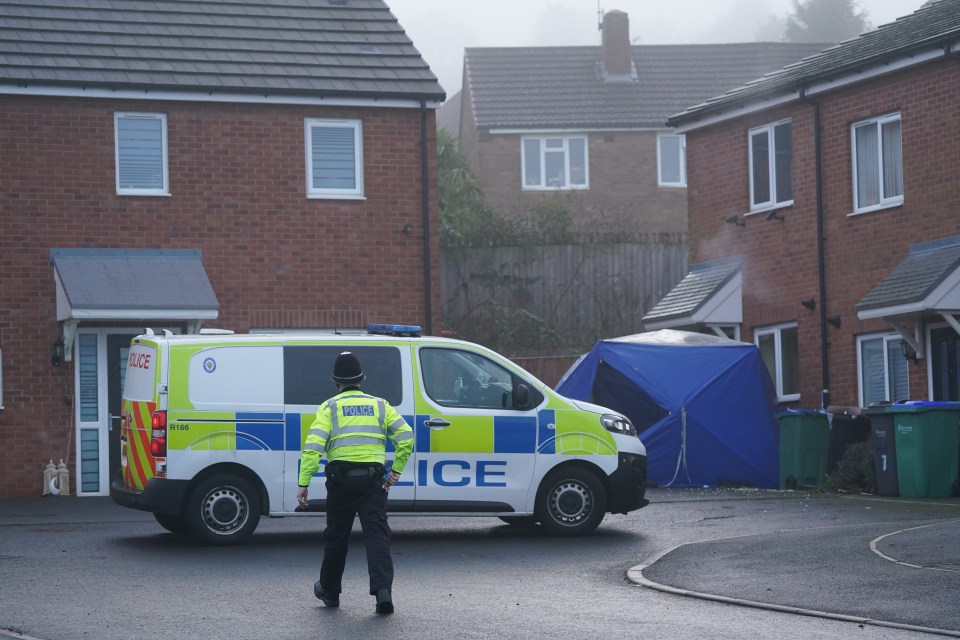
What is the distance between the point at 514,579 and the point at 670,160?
29638 mm

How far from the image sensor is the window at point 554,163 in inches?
1554

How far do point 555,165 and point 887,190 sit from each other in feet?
63.1

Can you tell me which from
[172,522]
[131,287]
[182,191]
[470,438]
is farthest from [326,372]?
[182,191]

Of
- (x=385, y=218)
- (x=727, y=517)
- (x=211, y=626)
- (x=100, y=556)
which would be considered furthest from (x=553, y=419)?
(x=385, y=218)

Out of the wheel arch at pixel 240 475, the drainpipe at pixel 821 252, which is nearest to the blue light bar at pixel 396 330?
the wheel arch at pixel 240 475

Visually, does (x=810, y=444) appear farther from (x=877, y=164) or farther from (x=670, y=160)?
(x=670, y=160)

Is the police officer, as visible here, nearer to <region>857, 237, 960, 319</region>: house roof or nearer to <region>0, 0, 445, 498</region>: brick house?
<region>0, 0, 445, 498</region>: brick house

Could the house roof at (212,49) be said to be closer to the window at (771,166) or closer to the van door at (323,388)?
the window at (771,166)

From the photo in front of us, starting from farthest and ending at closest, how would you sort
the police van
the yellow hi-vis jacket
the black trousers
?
the police van
the yellow hi-vis jacket
the black trousers

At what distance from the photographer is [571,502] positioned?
13969 mm

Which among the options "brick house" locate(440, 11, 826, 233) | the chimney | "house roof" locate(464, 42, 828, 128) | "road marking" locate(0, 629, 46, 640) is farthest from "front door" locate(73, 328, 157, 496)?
the chimney

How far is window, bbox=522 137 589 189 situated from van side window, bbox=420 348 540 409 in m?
25.6

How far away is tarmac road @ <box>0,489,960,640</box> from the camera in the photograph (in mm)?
8984

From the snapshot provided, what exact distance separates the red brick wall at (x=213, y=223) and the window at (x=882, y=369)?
5.83 m
